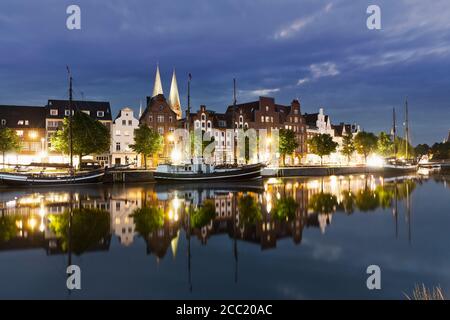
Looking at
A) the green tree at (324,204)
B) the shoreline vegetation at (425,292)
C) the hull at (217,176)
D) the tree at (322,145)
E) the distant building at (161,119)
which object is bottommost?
the shoreline vegetation at (425,292)

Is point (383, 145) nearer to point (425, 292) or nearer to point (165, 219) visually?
point (165, 219)

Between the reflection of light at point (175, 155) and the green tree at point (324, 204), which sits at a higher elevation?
the reflection of light at point (175, 155)

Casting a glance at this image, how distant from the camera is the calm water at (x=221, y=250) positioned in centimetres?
1230

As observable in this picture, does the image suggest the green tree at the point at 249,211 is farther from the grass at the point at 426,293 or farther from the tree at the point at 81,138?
the tree at the point at 81,138

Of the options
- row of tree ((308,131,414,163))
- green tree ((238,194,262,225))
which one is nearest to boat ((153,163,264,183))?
green tree ((238,194,262,225))

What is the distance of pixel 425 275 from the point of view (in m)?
13.8

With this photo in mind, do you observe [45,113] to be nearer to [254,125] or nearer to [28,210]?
[254,125]

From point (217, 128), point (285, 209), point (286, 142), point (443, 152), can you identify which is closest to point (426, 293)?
point (285, 209)

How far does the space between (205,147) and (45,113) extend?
37.2 meters

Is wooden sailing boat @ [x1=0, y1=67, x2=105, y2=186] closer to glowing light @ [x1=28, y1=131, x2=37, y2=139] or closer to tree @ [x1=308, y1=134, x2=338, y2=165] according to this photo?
glowing light @ [x1=28, y1=131, x2=37, y2=139]

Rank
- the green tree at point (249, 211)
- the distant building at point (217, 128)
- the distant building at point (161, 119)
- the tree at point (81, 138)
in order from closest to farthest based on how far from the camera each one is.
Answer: the green tree at point (249, 211)
the tree at point (81, 138)
the distant building at point (161, 119)
the distant building at point (217, 128)

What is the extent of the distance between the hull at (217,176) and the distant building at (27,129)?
3561 centimetres

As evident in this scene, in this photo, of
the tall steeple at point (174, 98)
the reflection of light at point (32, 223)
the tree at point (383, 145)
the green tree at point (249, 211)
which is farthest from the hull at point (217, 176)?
the tree at point (383, 145)

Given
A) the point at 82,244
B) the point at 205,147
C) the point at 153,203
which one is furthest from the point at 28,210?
the point at 205,147
